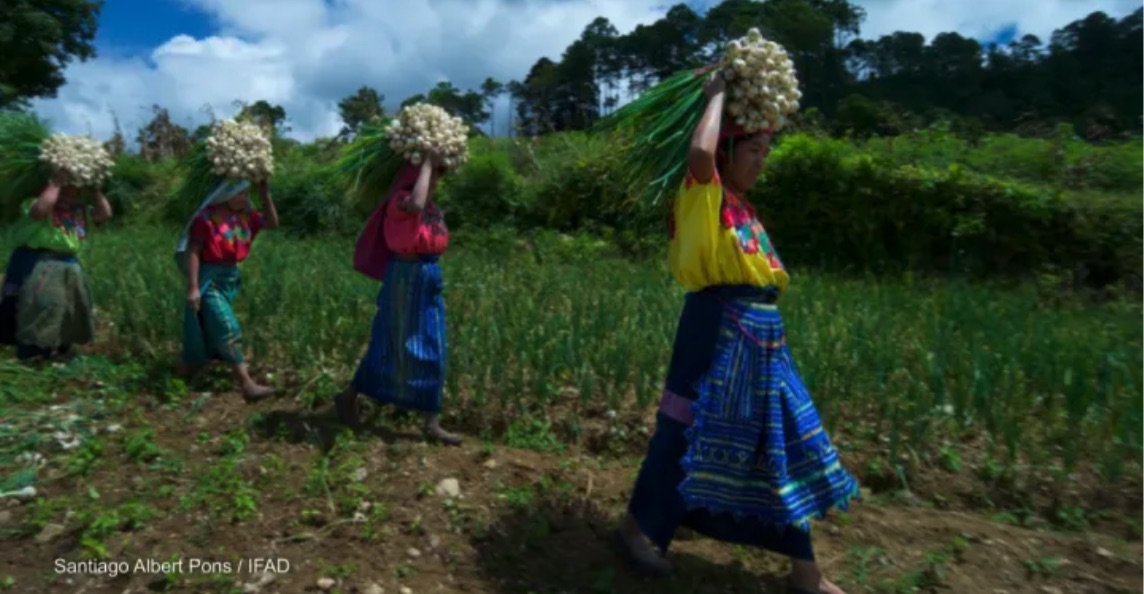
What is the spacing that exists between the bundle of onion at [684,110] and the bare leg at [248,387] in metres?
2.47

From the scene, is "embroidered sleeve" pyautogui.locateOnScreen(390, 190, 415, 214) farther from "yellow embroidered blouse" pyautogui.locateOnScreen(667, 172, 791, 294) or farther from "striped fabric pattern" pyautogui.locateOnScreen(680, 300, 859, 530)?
"striped fabric pattern" pyautogui.locateOnScreen(680, 300, 859, 530)

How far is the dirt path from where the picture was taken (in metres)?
3.52

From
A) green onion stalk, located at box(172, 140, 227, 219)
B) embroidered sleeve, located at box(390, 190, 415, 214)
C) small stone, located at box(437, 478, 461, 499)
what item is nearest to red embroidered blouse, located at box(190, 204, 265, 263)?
green onion stalk, located at box(172, 140, 227, 219)

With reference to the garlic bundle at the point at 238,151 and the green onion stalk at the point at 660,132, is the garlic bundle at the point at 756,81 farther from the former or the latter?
the garlic bundle at the point at 238,151

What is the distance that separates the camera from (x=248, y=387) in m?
5.18

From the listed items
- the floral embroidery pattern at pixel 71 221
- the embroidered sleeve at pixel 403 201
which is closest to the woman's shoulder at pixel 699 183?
the embroidered sleeve at pixel 403 201

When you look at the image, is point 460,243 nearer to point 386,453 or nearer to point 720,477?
point 386,453

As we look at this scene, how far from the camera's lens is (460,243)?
38.2 ft

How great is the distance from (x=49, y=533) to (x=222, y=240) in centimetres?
183

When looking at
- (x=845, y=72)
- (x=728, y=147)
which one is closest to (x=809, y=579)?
(x=728, y=147)

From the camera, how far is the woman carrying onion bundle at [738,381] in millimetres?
3219

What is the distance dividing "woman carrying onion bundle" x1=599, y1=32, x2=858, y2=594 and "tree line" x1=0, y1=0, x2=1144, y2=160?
8.19 m

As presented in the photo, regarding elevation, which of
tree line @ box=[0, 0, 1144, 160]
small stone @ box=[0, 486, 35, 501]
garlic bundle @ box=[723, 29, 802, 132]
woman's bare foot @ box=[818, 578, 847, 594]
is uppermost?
tree line @ box=[0, 0, 1144, 160]

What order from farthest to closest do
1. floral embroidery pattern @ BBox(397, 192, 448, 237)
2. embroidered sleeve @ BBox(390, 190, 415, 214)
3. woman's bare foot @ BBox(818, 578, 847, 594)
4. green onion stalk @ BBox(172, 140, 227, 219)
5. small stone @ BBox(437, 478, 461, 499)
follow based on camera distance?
1. green onion stalk @ BBox(172, 140, 227, 219)
2. floral embroidery pattern @ BBox(397, 192, 448, 237)
3. embroidered sleeve @ BBox(390, 190, 415, 214)
4. small stone @ BBox(437, 478, 461, 499)
5. woman's bare foot @ BBox(818, 578, 847, 594)
